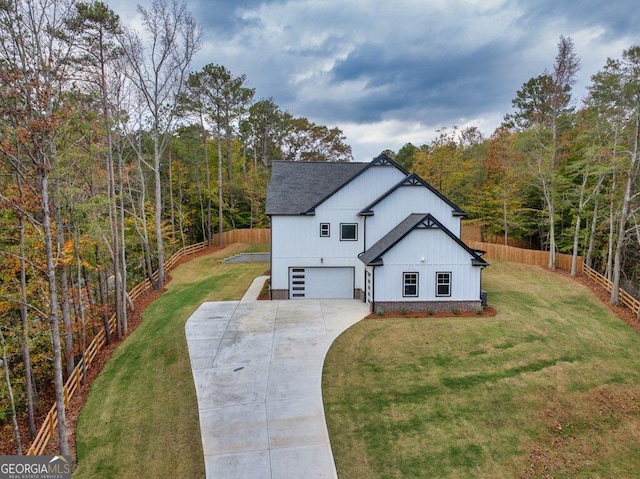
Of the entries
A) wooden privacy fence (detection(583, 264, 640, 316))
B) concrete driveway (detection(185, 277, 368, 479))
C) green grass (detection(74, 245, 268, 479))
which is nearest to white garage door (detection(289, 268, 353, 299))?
concrete driveway (detection(185, 277, 368, 479))

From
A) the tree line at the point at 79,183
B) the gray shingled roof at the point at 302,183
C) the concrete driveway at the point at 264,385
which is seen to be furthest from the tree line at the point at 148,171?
the gray shingled roof at the point at 302,183

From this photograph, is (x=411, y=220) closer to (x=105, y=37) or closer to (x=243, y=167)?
(x=105, y=37)

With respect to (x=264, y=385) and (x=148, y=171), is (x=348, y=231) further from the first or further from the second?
(x=148, y=171)

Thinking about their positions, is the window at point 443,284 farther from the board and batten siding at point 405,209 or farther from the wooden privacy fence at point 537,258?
the wooden privacy fence at point 537,258

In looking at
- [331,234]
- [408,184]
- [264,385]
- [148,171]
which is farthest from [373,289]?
[148,171]

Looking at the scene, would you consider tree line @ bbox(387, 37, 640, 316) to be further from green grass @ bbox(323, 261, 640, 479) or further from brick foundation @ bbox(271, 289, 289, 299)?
brick foundation @ bbox(271, 289, 289, 299)

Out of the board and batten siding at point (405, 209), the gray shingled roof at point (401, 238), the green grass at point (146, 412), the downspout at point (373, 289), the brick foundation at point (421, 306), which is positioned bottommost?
the green grass at point (146, 412)

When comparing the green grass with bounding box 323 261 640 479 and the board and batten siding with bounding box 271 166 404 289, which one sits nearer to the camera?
the green grass with bounding box 323 261 640 479
